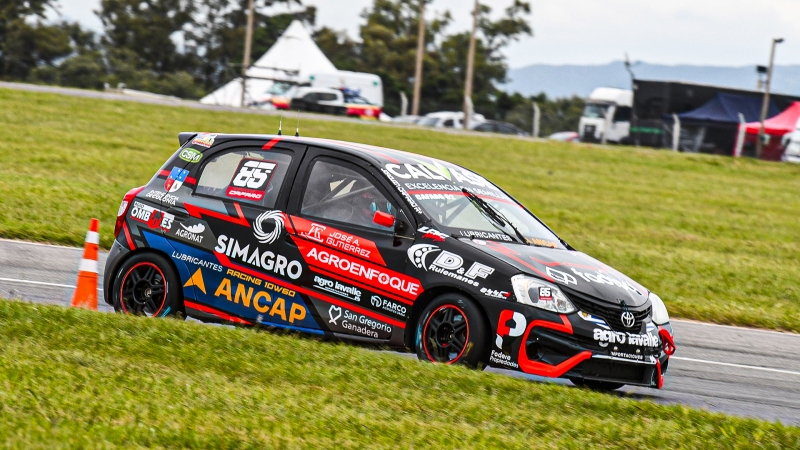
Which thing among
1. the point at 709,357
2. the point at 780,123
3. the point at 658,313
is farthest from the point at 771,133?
the point at 658,313

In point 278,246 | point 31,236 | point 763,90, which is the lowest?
point 31,236

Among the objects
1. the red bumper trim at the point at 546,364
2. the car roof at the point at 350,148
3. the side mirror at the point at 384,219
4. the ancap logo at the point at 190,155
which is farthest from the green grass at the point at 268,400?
the ancap logo at the point at 190,155

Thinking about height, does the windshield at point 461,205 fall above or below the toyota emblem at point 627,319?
above

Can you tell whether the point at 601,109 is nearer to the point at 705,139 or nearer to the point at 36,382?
the point at 705,139

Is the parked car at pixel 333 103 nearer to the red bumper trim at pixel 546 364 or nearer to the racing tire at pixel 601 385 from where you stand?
the racing tire at pixel 601 385

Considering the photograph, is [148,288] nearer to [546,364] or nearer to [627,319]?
[546,364]

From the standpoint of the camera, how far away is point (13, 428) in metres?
4.49

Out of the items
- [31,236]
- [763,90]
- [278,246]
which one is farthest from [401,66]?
[278,246]

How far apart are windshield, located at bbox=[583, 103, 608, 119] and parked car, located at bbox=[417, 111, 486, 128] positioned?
19.6ft

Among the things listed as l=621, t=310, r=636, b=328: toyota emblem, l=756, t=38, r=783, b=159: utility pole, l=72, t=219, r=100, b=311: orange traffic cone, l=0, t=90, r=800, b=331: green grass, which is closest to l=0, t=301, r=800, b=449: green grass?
l=621, t=310, r=636, b=328: toyota emblem

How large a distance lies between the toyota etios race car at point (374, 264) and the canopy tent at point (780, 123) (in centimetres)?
3394

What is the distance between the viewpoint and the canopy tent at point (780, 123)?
3962cm

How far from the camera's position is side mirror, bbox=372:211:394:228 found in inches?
291

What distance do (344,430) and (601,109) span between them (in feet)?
143
